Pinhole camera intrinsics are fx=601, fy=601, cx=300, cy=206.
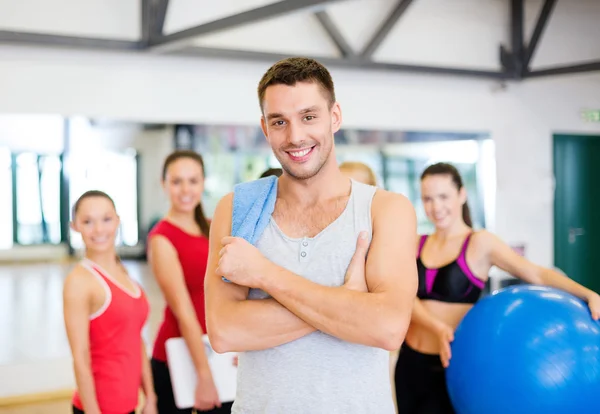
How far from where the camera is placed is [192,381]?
2410 millimetres

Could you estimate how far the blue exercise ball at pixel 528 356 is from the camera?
208 cm

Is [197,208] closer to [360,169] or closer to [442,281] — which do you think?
[360,169]

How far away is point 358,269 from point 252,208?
0.30 metres

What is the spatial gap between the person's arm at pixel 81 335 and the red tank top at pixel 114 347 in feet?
0.16

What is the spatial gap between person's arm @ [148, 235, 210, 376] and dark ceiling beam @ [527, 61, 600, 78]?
503 centimetres

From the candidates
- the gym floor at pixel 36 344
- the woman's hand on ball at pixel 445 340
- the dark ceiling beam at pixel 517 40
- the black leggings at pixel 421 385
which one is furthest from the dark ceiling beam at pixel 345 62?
the woman's hand on ball at pixel 445 340

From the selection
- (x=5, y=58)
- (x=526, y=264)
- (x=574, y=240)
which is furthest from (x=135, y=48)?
(x=574, y=240)

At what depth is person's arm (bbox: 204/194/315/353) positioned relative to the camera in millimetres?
1354

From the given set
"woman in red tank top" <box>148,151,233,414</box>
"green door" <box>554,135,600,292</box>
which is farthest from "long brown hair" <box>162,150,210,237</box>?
"green door" <box>554,135,600,292</box>

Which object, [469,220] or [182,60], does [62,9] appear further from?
[469,220]

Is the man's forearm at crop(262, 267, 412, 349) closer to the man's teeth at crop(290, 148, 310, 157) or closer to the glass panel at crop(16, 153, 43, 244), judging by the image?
the man's teeth at crop(290, 148, 310, 157)

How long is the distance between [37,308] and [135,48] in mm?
4079

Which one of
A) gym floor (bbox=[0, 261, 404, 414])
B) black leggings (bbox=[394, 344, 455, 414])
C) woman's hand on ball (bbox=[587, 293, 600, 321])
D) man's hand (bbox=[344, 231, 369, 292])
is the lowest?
gym floor (bbox=[0, 261, 404, 414])

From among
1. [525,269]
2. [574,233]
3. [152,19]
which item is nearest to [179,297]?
[525,269]
